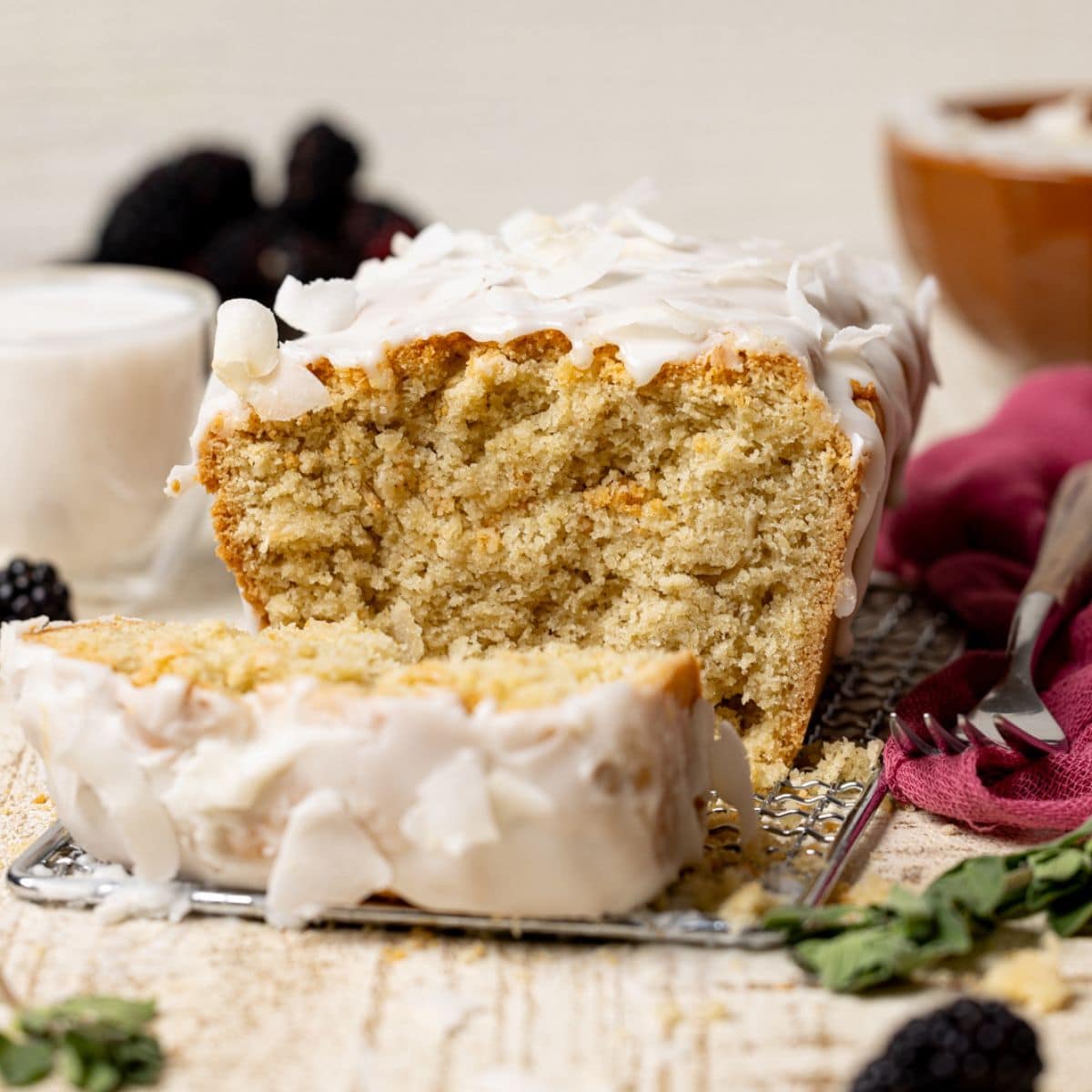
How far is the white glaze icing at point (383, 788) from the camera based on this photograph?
6.27 ft

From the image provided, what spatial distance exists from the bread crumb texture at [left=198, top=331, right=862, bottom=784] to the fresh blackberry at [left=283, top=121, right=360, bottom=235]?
6.49 ft

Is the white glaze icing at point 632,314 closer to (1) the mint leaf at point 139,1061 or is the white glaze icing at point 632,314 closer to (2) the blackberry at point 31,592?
(2) the blackberry at point 31,592

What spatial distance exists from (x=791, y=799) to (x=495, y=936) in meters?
0.59

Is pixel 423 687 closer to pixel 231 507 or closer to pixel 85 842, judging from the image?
pixel 85 842

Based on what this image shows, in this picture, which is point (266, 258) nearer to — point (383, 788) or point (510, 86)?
point (383, 788)

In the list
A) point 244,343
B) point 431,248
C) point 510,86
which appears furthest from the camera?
point 510,86

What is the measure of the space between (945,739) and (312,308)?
123 cm

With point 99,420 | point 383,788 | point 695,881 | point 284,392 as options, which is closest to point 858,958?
point 695,881

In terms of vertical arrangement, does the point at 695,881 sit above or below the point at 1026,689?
above

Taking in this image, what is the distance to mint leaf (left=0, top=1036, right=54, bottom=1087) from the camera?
5.61ft

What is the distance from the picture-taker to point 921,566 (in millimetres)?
3389

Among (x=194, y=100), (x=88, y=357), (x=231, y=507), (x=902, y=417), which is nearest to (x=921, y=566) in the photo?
(x=902, y=417)

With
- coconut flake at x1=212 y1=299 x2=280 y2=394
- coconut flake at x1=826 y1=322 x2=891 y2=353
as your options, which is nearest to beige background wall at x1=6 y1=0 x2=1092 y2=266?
coconut flake at x1=212 y1=299 x2=280 y2=394

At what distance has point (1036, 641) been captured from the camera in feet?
9.00
